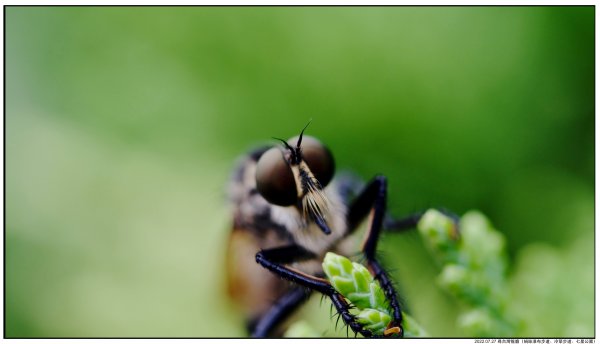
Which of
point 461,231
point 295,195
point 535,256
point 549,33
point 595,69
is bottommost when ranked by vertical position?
point 535,256

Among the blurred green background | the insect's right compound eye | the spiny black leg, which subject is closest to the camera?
the insect's right compound eye

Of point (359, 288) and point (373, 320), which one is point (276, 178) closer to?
point (359, 288)

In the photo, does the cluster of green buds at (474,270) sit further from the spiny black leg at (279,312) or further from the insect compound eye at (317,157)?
the spiny black leg at (279,312)

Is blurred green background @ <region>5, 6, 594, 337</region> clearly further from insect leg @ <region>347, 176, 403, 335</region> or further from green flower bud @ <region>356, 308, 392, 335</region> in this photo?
green flower bud @ <region>356, 308, 392, 335</region>

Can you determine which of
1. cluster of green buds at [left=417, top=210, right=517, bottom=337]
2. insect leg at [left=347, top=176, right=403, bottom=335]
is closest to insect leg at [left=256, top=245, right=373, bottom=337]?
insect leg at [left=347, top=176, right=403, bottom=335]

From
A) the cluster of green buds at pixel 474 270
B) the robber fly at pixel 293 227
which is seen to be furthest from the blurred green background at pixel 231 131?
the cluster of green buds at pixel 474 270

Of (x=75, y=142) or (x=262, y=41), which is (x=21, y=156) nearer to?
(x=75, y=142)

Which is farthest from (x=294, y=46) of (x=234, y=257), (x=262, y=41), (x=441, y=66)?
(x=234, y=257)

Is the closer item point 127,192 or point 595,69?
point 595,69
